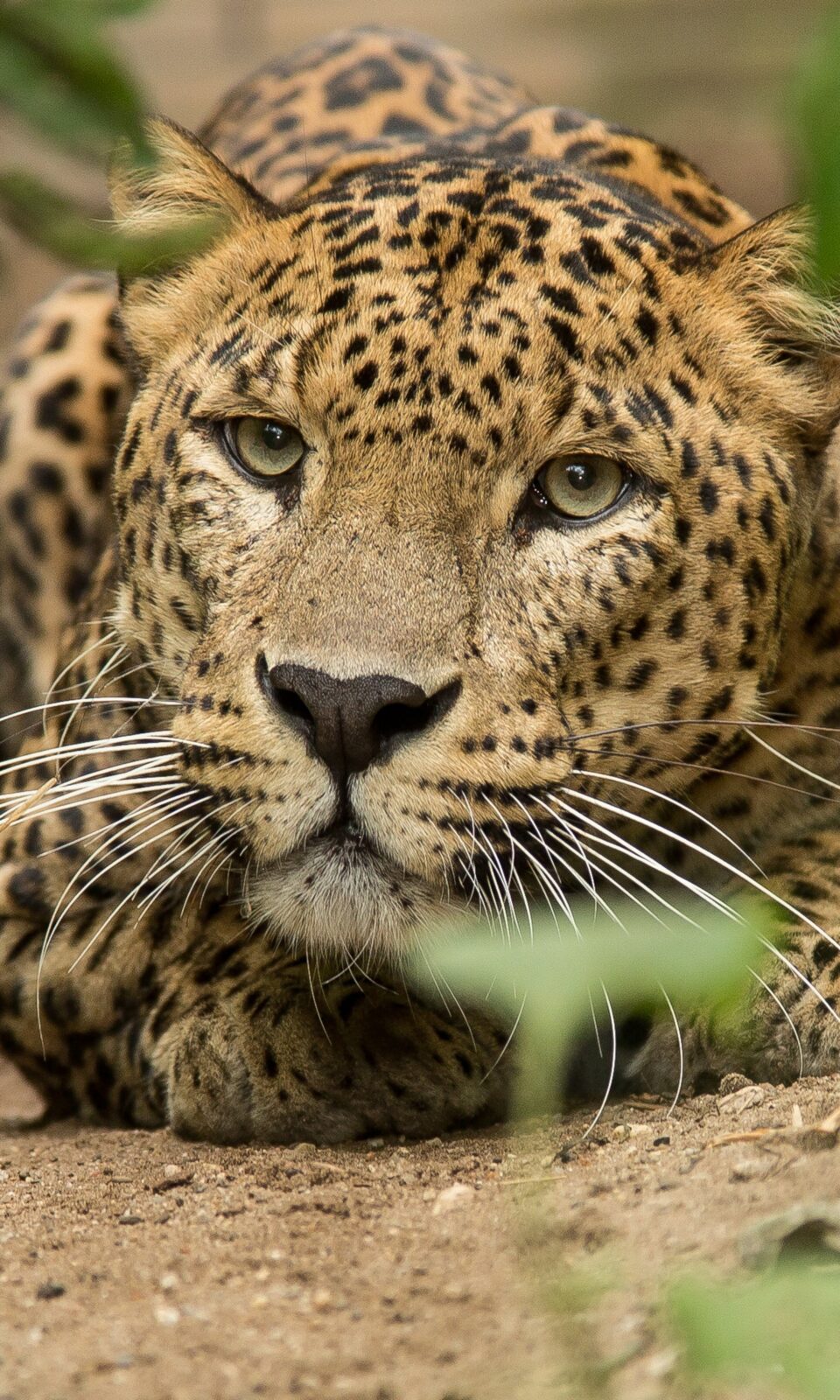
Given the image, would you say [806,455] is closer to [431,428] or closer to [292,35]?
[431,428]

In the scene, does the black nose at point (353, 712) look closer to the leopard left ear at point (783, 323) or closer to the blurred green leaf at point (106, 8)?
the leopard left ear at point (783, 323)

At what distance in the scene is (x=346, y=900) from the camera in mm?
3533

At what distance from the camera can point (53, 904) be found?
188 inches

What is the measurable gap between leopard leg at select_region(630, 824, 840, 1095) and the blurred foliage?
2887 millimetres

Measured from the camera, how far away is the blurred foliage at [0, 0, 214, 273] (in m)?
0.96

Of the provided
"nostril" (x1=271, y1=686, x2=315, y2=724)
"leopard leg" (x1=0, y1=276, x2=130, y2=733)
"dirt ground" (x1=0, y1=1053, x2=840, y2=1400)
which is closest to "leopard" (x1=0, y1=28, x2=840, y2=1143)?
"nostril" (x1=271, y1=686, x2=315, y2=724)

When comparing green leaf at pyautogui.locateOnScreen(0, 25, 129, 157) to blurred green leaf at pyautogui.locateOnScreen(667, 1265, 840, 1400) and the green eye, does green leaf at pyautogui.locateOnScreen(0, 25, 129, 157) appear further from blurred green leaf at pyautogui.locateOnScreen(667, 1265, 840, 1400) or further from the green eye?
the green eye

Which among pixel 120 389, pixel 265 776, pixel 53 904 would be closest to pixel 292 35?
pixel 120 389

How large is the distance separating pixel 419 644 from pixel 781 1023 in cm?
121

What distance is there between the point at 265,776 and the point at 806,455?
5.49ft

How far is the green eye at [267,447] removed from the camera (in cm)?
396

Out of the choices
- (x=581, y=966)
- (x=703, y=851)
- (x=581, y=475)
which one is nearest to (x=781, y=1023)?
(x=703, y=851)

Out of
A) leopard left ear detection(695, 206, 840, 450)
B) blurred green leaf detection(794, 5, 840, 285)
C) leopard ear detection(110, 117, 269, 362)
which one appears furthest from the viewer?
leopard ear detection(110, 117, 269, 362)

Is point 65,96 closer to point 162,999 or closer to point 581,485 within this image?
point 581,485
